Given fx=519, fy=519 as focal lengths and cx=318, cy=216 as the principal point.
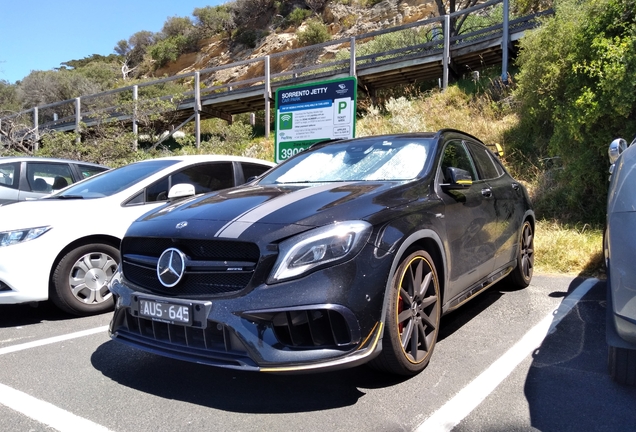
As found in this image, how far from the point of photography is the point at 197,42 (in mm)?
45500

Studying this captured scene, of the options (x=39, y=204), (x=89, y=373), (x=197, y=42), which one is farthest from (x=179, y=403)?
(x=197, y=42)

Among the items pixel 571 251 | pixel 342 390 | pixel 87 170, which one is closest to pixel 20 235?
pixel 342 390

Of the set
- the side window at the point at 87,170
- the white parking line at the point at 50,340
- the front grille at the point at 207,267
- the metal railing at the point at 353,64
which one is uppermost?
the metal railing at the point at 353,64

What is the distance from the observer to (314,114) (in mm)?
8320

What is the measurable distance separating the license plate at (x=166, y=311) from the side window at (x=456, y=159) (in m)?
2.01

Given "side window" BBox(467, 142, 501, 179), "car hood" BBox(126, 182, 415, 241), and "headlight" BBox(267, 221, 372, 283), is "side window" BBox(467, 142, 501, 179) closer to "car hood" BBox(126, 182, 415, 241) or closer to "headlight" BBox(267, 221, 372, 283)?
"car hood" BBox(126, 182, 415, 241)

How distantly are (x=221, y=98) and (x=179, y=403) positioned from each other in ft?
55.5

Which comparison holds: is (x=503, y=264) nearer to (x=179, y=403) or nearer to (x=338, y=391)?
(x=338, y=391)

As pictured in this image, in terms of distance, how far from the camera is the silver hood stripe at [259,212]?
8.92 feet

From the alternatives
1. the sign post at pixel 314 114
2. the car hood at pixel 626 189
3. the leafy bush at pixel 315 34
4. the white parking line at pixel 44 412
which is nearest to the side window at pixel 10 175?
the sign post at pixel 314 114

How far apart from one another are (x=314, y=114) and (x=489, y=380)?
19.7 feet

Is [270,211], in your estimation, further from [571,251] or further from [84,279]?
[571,251]

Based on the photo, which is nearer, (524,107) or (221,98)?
(524,107)

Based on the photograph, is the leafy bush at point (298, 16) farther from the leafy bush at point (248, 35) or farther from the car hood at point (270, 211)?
the car hood at point (270, 211)
